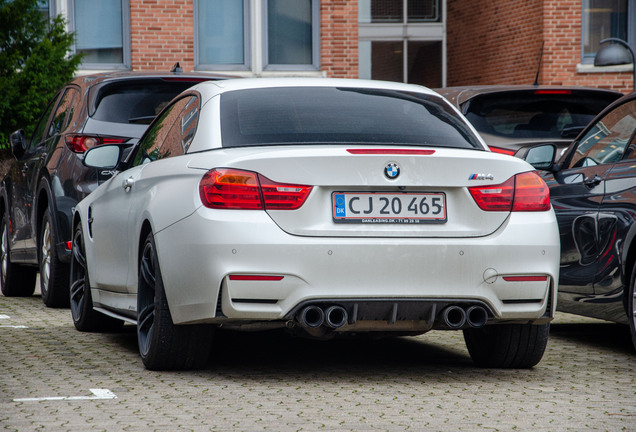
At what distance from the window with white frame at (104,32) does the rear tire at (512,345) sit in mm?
15815

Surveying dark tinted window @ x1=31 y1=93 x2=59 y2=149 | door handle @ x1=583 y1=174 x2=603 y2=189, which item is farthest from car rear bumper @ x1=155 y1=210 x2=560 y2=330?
Result: dark tinted window @ x1=31 y1=93 x2=59 y2=149

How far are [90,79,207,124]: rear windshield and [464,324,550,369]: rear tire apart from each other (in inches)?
148

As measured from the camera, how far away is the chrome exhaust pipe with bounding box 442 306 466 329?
5684mm

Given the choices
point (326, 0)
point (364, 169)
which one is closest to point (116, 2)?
point (326, 0)

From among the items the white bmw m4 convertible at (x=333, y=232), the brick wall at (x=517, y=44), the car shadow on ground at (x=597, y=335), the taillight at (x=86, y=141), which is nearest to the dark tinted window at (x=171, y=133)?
the white bmw m4 convertible at (x=333, y=232)

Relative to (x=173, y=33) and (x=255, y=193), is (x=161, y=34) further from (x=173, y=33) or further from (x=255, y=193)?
(x=255, y=193)

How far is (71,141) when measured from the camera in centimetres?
926

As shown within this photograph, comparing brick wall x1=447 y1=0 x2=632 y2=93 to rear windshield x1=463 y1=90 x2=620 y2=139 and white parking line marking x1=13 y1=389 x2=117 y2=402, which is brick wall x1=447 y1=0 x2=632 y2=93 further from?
white parking line marking x1=13 y1=389 x2=117 y2=402

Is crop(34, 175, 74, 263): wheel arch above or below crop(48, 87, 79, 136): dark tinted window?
below

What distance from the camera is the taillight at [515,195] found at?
5750 millimetres

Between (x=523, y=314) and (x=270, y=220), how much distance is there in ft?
4.35

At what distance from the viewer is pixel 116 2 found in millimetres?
21453

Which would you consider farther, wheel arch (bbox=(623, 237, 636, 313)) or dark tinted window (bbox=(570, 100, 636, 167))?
dark tinted window (bbox=(570, 100, 636, 167))

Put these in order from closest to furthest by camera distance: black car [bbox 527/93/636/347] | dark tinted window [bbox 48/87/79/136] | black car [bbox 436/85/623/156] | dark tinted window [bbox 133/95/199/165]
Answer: dark tinted window [bbox 133/95/199/165]
black car [bbox 527/93/636/347]
dark tinted window [bbox 48/87/79/136]
black car [bbox 436/85/623/156]
